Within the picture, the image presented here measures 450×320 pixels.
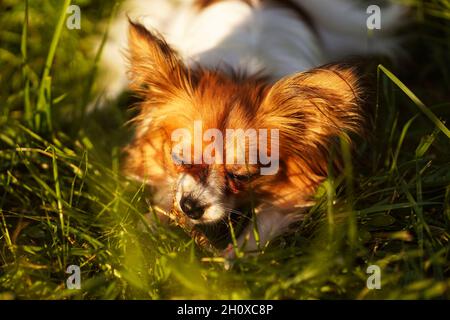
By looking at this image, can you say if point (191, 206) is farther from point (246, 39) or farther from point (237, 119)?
point (246, 39)

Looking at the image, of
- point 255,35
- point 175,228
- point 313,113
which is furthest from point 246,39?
point 175,228

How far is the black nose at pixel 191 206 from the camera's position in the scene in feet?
9.82

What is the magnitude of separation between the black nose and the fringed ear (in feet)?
1.74

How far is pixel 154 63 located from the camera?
3189 mm

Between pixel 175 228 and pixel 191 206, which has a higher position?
pixel 191 206

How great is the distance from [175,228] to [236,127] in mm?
638

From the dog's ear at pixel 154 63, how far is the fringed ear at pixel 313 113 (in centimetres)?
52

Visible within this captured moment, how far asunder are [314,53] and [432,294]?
2.37m

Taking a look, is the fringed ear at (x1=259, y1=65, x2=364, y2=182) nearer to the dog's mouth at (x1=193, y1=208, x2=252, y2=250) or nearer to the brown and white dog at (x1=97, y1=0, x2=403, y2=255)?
the brown and white dog at (x1=97, y1=0, x2=403, y2=255)

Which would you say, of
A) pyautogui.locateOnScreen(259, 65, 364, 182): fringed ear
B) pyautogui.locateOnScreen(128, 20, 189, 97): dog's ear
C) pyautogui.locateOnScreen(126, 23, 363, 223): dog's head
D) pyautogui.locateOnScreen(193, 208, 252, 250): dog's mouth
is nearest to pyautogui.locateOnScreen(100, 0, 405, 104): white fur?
pyautogui.locateOnScreen(128, 20, 189, 97): dog's ear

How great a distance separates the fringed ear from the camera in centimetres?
279

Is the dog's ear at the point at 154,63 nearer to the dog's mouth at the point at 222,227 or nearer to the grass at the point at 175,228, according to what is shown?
the grass at the point at 175,228

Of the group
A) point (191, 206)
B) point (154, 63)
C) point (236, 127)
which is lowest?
point (191, 206)
